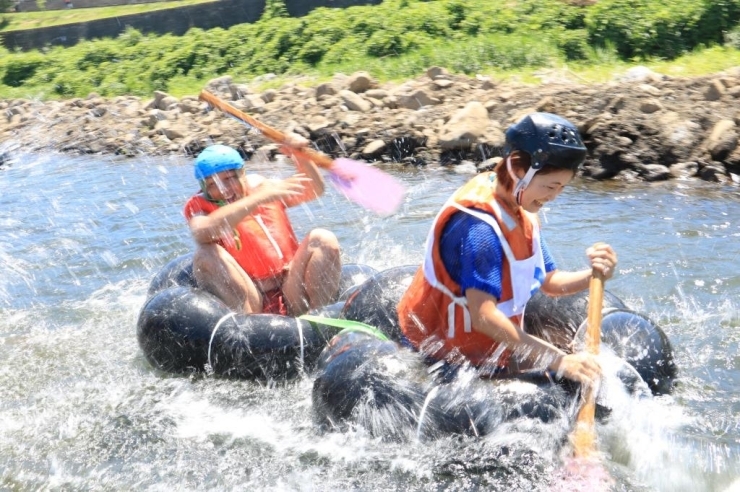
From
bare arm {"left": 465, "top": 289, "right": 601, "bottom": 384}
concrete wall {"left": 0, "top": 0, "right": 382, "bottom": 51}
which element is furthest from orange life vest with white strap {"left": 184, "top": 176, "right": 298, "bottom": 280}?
concrete wall {"left": 0, "top": 0, "right": 382, "bottom": 51}

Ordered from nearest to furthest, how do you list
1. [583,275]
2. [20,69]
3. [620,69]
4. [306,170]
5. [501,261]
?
1. [501,261]
2. [583,275]
3. [306,170]
4. [620,69]
5. [20,69]

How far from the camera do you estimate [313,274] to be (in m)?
5.53

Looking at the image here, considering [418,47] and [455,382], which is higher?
[455,382]

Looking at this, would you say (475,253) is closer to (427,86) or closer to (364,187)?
(364,187)

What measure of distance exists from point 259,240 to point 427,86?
8108mm

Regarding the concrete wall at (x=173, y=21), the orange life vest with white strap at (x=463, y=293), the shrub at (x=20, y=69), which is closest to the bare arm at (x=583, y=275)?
the orange life vest with white strap at (x=463, y=293)

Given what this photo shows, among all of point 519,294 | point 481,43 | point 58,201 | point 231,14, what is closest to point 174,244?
point 58,201

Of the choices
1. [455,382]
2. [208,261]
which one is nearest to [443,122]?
[208,261]

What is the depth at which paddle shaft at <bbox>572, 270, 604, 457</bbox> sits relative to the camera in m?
4.02

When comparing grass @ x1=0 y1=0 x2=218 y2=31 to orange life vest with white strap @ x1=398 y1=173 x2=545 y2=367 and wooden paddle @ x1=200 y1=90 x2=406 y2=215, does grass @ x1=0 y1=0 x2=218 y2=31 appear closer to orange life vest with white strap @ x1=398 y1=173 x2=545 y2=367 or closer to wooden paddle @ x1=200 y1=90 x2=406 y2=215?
wooden paddle @ x1=200 y1=90 x2=406 y2=215

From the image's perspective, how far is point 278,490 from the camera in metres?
4.35

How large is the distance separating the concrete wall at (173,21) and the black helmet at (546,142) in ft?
62.9

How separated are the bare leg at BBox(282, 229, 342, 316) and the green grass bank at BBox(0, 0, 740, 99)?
8400mm

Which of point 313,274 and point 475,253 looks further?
point 313,274
